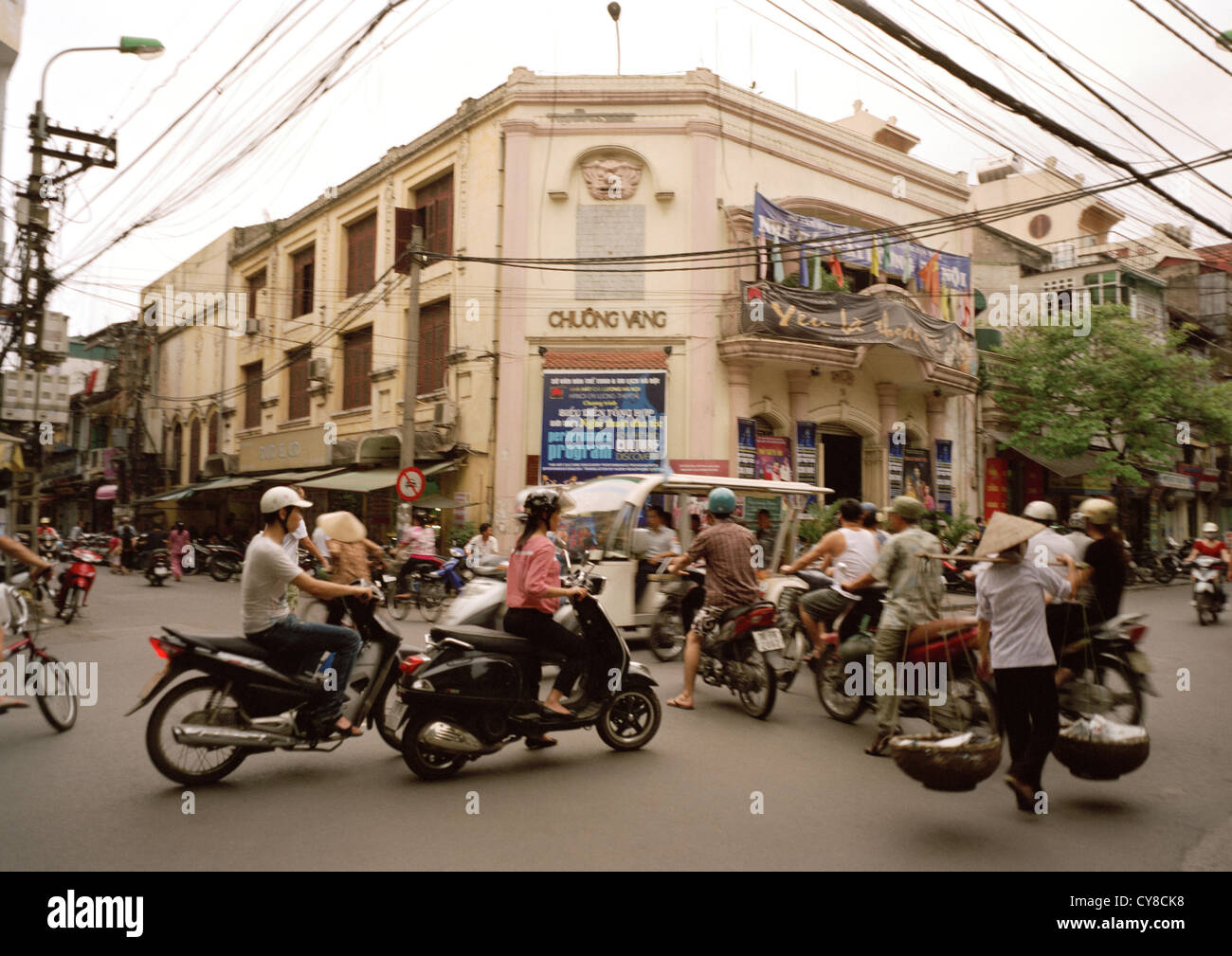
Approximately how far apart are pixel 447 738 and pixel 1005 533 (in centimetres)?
325

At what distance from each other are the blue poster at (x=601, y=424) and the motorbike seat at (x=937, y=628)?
471 inches

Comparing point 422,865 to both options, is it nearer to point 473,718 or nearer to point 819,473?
point 473,718

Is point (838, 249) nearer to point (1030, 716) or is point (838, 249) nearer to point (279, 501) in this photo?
point (1030, 716)

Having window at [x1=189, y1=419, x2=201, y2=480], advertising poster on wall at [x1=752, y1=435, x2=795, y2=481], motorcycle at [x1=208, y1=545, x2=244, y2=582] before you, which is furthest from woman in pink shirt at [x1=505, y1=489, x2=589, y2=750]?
window at [x1=189, y1=419, x2=201, y2=480]

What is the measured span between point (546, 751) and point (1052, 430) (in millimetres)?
19645

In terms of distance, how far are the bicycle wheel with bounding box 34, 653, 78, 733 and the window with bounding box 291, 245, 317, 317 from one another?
2141 centimetres

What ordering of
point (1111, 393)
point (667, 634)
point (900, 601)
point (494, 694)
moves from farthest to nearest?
point (1111, 393)
point (667, 634)
point (900, 601)
point (494, 694)

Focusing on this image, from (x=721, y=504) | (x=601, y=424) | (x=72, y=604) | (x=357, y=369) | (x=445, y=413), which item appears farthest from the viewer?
(x=357, y=369)

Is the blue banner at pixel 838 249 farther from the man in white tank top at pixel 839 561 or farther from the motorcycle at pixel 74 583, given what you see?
the motorcycle at pixel 74 583

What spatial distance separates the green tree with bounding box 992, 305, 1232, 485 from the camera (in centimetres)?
2092

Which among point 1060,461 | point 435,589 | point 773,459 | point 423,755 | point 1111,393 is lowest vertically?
point 423,755

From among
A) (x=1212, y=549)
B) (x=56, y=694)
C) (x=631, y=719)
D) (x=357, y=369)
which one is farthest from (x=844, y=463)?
(x=56, y=694)

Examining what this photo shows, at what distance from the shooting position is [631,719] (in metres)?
5.70
